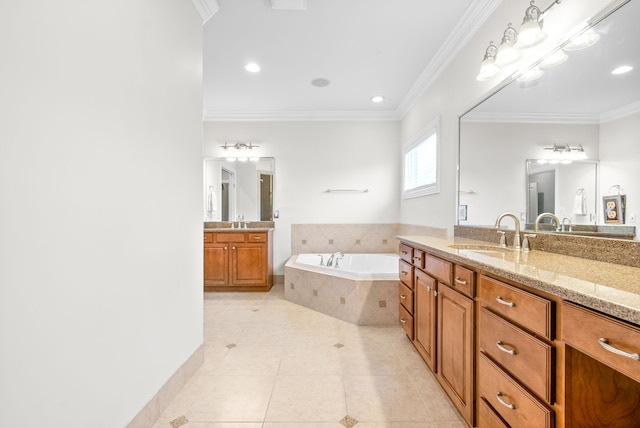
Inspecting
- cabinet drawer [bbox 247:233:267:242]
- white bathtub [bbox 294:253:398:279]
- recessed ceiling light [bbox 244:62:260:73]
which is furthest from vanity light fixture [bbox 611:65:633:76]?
cabinet drawer [bbox 247:233:267:242]

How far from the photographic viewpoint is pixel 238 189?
4680 mm

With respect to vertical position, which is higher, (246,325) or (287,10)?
(287,10)

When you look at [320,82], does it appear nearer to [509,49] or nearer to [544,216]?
[509,49]

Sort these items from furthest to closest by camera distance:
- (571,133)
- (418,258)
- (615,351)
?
(418,258) < (571,133) < (615,351)

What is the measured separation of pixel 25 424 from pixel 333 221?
3963 mm

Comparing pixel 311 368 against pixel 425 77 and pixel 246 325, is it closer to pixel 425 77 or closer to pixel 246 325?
pixel 246 325

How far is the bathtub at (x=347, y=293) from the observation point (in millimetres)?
2918

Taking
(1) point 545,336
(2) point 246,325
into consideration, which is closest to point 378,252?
(2) point 246,325

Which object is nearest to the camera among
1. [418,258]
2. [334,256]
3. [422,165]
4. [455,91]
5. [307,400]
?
[307,400]

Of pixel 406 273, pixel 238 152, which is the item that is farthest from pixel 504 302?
pixel 238 152

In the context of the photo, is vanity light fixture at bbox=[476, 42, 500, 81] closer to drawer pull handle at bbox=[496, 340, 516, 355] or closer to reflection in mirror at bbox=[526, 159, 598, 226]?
reflection in mirror at bbox=[526, 159, 598, 226]

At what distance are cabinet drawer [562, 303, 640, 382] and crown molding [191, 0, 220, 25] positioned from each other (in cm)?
257

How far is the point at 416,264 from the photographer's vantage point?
84.7 inches

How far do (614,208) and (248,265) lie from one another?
3.67 meters
